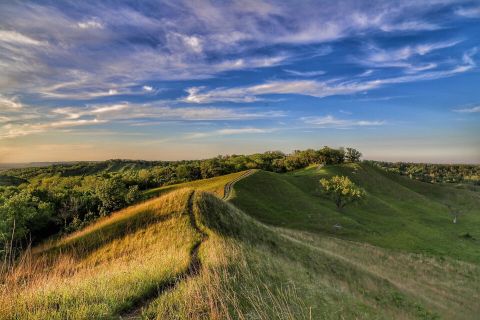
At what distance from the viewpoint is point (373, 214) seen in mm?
80375

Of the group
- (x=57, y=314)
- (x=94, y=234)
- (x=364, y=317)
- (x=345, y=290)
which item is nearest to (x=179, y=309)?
(x=57, y=314)

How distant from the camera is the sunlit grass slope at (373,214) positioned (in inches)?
2344

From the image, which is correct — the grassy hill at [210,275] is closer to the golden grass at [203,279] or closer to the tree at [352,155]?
the golden grass at [203,279]

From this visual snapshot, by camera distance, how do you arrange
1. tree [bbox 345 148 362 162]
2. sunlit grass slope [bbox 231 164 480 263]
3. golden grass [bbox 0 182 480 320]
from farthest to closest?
1. tree [bbox 345 148 362 162]
2. sunlit grass slope [bbox 231 164 480 263]
3. golden grass [bbox 0 182 480 320]

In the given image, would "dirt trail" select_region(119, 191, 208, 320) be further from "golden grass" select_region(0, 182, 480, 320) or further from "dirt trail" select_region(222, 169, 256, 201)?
"dirt trail" select_region(222, 169, 256, 201)

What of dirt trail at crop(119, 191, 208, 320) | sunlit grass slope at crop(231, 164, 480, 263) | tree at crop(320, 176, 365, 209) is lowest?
sunlit grass slope at crop(231, 164, 480, 263)

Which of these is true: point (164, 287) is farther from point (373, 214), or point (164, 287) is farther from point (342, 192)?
point (373, 214)

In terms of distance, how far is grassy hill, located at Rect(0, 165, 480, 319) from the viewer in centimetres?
848

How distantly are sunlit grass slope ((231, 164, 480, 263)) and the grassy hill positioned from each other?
7397mm

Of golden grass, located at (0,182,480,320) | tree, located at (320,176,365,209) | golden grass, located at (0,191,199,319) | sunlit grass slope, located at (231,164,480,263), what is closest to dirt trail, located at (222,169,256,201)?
sunlit grass slope, located at (231,164,480,263)

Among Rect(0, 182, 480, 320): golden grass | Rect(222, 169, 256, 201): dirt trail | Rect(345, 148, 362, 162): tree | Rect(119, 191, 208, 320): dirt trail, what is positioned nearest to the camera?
Rect(0, 182, 480, 320): golden grass

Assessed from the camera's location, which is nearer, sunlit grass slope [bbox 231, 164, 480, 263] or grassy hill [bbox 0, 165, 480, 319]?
grassy hill [bbox 0, 165, 480, 319]

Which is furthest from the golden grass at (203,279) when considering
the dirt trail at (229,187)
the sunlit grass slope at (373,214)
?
the dirt trail at (229,187)

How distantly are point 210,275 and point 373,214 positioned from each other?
78704mm
